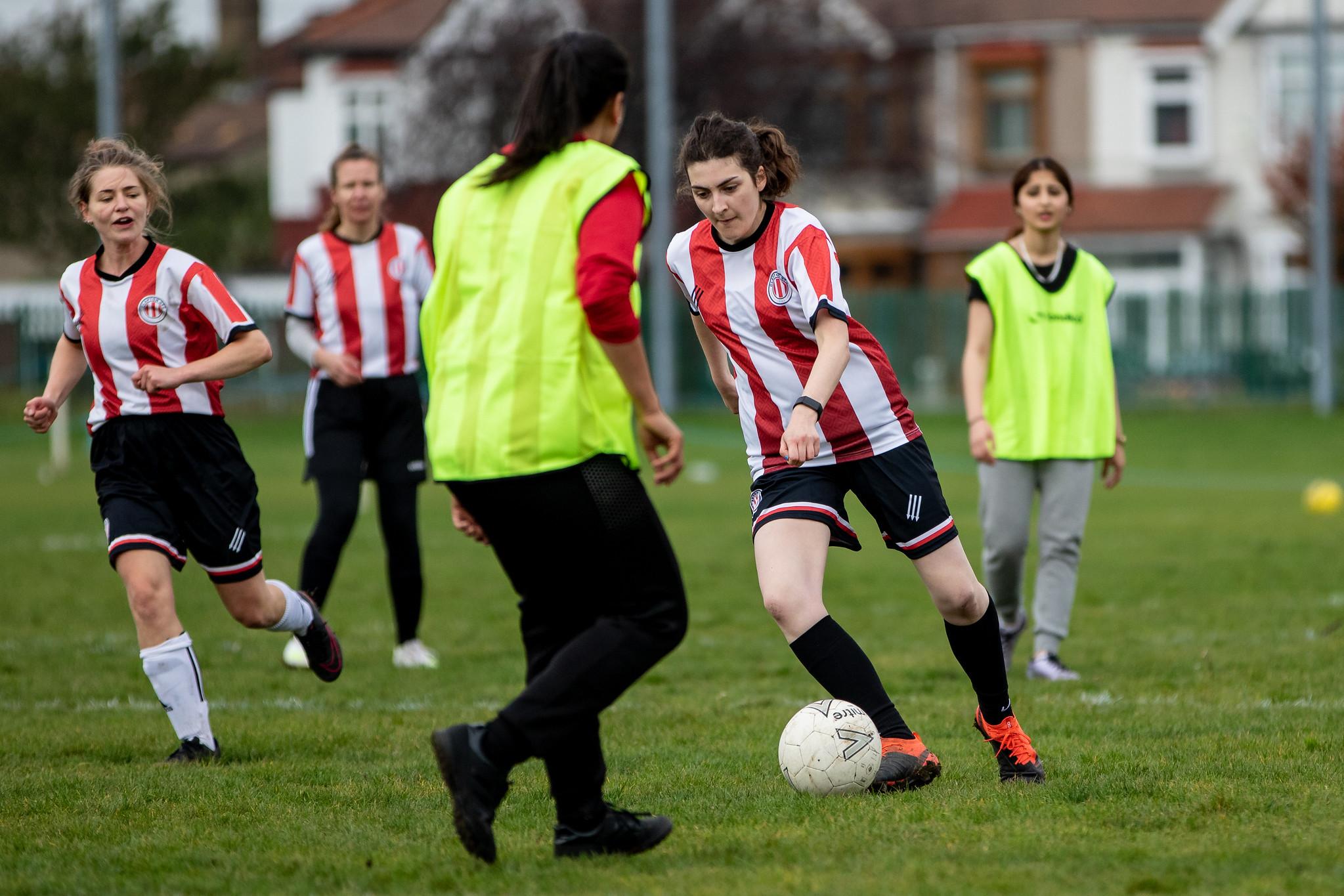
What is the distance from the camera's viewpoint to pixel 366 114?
37406 millimetres

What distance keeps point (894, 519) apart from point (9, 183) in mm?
34086

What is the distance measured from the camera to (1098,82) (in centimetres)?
3594

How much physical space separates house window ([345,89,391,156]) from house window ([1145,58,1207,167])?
717 inches

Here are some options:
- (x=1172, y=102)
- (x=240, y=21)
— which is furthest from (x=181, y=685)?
(x=240, y=21)

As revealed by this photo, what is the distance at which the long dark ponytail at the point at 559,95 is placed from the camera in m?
3.57

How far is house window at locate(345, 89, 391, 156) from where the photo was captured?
37.1 meters

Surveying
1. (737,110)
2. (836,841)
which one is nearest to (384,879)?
(836,841)

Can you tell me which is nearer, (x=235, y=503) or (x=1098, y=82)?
(x=235, y=503)

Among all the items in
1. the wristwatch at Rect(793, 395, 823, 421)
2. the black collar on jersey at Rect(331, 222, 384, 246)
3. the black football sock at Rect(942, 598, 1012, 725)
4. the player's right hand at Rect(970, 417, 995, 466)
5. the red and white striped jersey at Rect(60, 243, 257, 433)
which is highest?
the black collar on jersey at Rect(331, 222, 384, 246)

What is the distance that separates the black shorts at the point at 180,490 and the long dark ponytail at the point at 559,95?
6.91 ft

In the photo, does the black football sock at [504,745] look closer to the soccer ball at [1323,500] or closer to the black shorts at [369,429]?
the black shorts at [369,429]

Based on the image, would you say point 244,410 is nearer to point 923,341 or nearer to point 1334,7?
point 923,341

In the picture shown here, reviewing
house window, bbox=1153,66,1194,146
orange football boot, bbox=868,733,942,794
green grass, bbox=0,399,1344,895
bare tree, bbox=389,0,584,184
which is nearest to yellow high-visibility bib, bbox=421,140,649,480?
green grass, bbox=0,399,1344,895

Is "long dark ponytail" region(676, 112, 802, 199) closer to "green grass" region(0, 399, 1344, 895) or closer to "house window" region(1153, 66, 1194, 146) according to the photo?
"green grass" region(0, 399, 1344, 895)
